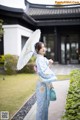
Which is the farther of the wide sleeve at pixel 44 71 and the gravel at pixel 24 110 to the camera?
the gravel at pixel 24 110

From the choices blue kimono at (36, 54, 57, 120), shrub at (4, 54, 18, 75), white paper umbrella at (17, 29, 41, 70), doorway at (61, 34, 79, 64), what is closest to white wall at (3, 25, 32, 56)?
shrub at (4, 54, 18, 75)

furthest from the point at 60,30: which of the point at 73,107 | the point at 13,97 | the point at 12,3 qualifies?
the point at 73,107

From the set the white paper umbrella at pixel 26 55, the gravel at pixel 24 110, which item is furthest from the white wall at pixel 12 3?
the white paper umbrella at pixel 26 55

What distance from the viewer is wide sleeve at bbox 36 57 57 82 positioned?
5707mm

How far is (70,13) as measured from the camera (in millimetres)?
27047

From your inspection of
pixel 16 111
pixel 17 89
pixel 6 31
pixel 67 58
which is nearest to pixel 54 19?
pixel 67 58

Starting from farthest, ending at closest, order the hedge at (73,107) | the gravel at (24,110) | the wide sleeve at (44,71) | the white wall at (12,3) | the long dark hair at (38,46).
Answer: the white wall at (12,3) < the gravel at (24,110) < the long dark hair at (38,46) < the wide sleeve at (44,71) < the hedge at (73,107)

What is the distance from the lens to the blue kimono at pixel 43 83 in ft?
18.8

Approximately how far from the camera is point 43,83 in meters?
5.84

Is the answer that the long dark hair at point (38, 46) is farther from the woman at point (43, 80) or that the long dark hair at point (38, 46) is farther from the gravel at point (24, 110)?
the gravel at point (24, 110)

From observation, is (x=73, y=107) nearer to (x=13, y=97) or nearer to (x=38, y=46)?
(x=38, y=46)

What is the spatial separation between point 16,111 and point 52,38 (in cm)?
2026

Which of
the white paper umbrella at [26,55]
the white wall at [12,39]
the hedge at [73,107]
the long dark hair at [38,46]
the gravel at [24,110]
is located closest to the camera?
the hedge at [73,107]

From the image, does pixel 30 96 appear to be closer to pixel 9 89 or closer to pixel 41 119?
pixel 9 89
